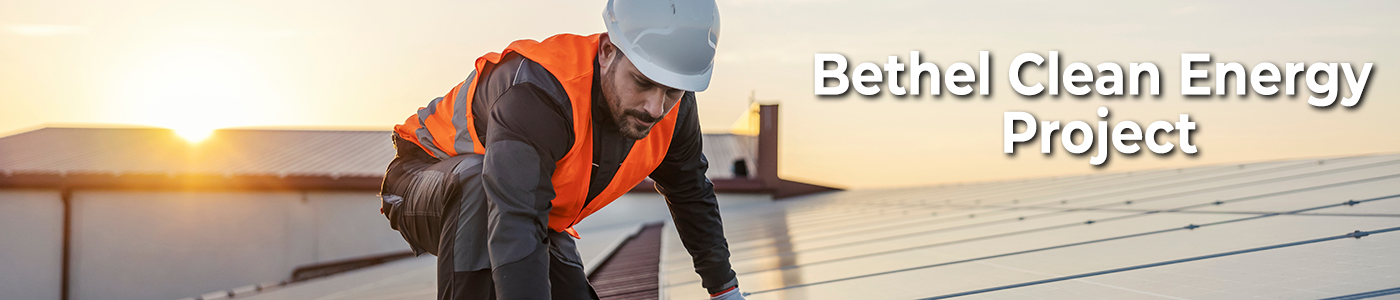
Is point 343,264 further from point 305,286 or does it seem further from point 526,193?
point 526,193

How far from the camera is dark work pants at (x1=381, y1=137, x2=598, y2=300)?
1762mm

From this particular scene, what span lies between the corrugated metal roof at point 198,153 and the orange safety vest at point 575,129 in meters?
12.4

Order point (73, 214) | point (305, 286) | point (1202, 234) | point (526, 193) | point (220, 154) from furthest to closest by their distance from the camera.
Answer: point (220, 154), point (73, 214), point (305, 286), point (1202, 234), point (526, 193)

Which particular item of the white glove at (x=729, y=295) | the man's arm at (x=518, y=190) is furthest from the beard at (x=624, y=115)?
the white glove at (x=729, y=295)

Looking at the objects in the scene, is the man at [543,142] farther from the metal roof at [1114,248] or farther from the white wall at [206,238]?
Answer: the white wall at [206,238]

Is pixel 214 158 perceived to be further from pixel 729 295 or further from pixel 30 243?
pixel 729 295

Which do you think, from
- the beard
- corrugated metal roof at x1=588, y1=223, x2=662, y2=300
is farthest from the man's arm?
corrugated metal roof at x1=588, y1=223, x2=662, y2=300

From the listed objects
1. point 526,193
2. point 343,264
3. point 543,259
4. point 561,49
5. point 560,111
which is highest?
point 561,49

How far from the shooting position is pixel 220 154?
15.6 m

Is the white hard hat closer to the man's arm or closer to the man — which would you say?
the man

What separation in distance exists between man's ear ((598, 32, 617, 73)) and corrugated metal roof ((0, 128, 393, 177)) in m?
12.7

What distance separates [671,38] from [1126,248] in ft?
7.75

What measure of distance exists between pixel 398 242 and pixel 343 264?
2.94 feet

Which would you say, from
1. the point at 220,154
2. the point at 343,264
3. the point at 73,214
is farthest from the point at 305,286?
the point at 220,154
